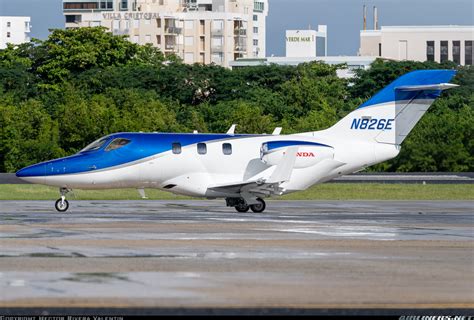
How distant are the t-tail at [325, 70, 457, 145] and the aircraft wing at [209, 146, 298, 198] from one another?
8.59 ft

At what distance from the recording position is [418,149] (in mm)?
63312

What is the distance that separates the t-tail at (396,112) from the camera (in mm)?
38781

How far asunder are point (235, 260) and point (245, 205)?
1666cm

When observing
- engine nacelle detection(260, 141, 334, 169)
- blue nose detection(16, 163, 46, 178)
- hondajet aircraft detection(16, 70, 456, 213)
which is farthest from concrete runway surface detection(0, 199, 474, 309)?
engine nacelle detection(260, 141, 334, 169)

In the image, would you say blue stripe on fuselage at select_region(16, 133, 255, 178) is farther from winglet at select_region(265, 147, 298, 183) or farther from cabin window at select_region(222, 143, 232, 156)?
winglet at select_region(265, 147, 298, 183)

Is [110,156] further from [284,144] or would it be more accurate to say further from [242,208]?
[284,144]

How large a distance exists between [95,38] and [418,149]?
212 feet

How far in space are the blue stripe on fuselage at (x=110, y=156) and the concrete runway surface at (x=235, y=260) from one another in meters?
1.62

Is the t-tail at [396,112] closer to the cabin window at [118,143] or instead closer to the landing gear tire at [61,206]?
the cabin window at [118,143]

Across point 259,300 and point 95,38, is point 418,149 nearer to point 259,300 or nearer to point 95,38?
point 259,300

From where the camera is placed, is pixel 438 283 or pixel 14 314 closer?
pixel 14 314

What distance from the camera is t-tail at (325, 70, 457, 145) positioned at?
3878cm

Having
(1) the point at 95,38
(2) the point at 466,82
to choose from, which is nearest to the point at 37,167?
(2) the point at 466,82

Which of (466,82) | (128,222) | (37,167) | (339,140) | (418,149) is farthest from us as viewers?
(466,82)
